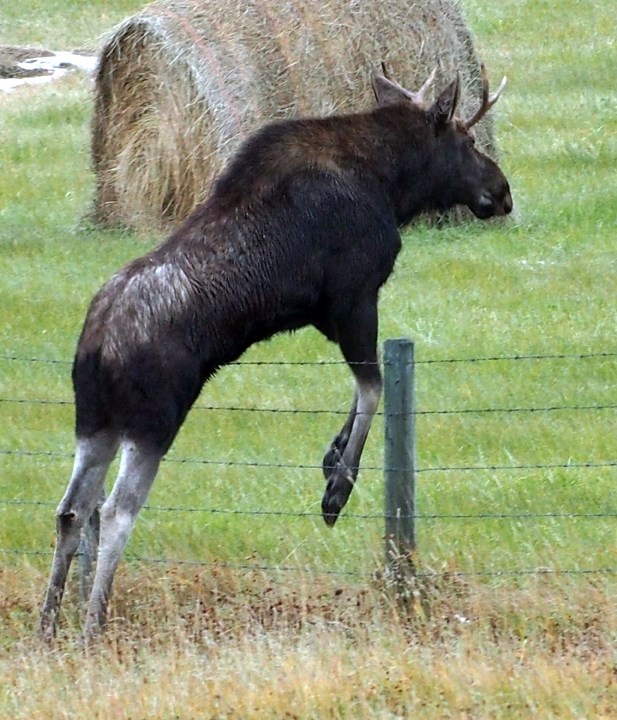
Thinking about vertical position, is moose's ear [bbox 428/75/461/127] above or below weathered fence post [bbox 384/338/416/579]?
above

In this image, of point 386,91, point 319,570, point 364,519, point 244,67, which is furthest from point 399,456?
point 244,67

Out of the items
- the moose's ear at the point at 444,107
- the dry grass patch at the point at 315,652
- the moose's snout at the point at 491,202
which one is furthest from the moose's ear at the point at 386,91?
the dry grass patch at the point at 315,652

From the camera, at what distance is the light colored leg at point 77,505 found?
6.77 metres

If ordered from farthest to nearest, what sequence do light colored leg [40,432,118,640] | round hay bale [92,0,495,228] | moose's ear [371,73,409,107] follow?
round hay bale [92,0,495,228] → moose's ear [371,73,409,107] → light colored leg [40,432,118,640]

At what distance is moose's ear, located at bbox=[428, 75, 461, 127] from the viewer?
775cm

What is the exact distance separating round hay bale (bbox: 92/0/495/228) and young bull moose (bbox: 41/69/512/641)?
22.1 ft

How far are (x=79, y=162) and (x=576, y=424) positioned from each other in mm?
11416

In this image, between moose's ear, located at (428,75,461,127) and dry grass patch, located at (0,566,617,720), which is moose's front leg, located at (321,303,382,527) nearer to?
dry grass patch, located at (0,566,617,720)

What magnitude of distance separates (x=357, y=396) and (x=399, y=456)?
759 millimetres

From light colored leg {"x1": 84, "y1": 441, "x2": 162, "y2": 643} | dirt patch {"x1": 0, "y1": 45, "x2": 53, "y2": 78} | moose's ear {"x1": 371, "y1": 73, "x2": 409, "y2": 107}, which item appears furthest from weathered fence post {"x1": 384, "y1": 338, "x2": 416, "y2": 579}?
dirt patch {"x1": 0, "y1": 45, "x2": 53, "y2": 78}

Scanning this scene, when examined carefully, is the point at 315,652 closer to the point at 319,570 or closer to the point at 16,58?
the point at 319,570

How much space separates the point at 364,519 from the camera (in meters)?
8.10

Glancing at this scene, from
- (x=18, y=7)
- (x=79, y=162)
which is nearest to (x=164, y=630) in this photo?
(x=79, y=162)

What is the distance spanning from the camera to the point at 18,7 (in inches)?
1248
